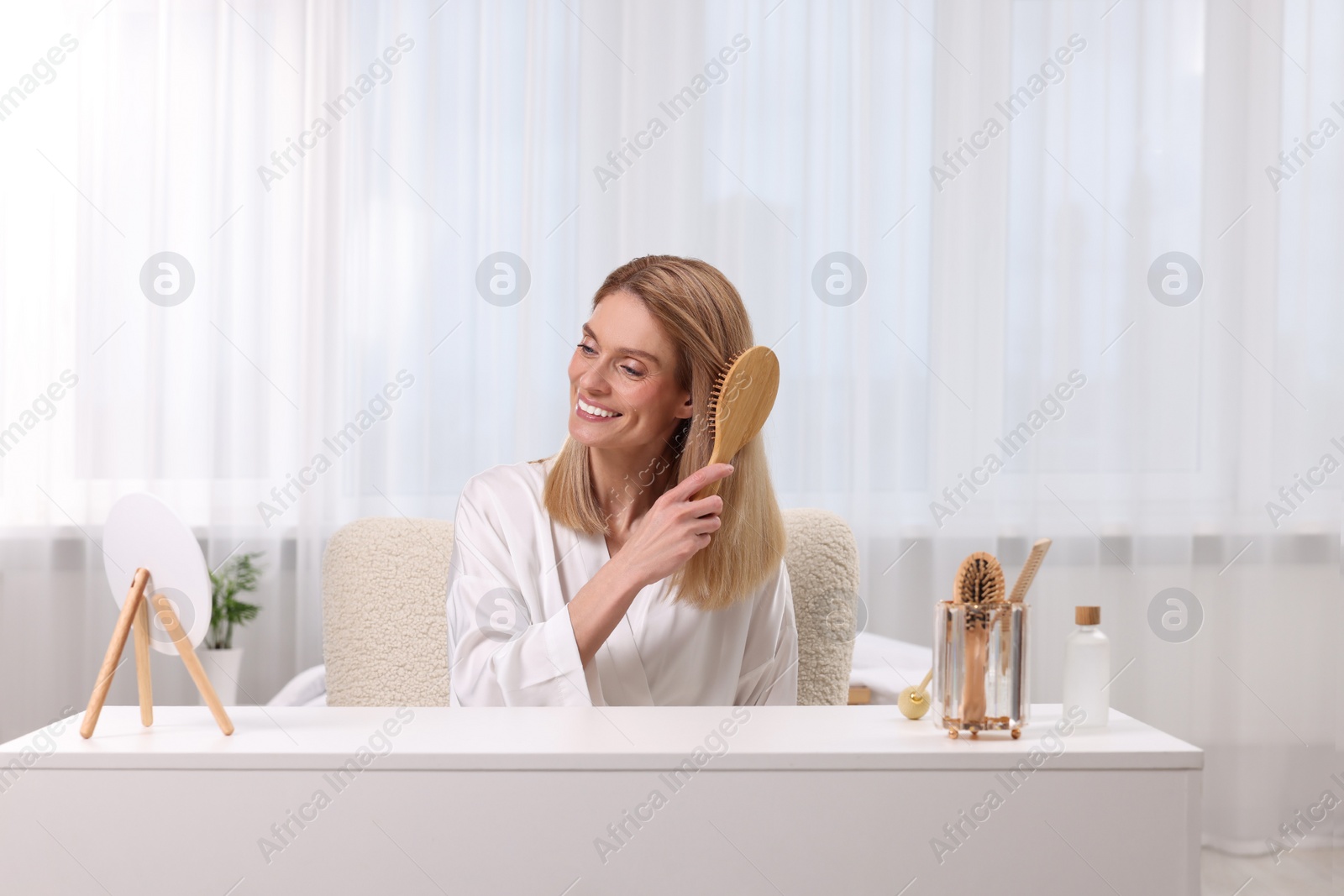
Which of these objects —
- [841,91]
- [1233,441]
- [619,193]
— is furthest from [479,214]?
[1233,441]

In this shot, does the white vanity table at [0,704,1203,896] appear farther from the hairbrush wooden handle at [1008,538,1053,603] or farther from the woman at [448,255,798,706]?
the woman at [448,255,798,706]

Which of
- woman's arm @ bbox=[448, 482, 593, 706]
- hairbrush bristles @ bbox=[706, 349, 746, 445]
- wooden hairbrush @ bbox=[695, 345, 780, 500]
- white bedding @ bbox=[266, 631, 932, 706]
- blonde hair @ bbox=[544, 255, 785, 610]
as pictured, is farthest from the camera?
white bedding @ bbox=[266, 631, 932, 706]

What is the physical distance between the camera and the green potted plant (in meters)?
2.86

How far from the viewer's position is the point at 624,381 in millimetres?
1412

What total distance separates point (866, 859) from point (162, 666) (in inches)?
109

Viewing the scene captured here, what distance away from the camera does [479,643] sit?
51.8 inches

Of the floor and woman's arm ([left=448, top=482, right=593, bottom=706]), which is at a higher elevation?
woman's arm ([left=448, top=482, right=593, bottom=706])

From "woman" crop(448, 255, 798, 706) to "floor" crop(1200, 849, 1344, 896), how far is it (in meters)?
1.91

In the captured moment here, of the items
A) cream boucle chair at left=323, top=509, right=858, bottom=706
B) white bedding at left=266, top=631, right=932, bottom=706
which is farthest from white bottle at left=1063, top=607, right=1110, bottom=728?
white bedding at left=266, top=631, right=932, bottom=706

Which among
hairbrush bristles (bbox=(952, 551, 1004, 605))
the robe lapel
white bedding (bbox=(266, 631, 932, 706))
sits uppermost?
hairbrush bristles (bbox=(952, 551, 1004, 605))

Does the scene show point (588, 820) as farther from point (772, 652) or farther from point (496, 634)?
point (772, 652)

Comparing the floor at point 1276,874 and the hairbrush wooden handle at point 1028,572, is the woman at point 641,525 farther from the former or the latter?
the floor at point 1276,874

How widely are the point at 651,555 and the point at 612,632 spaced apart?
9.3 inches

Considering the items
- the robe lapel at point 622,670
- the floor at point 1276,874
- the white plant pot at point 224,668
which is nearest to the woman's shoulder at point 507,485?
the robe lapel at point 622,670
